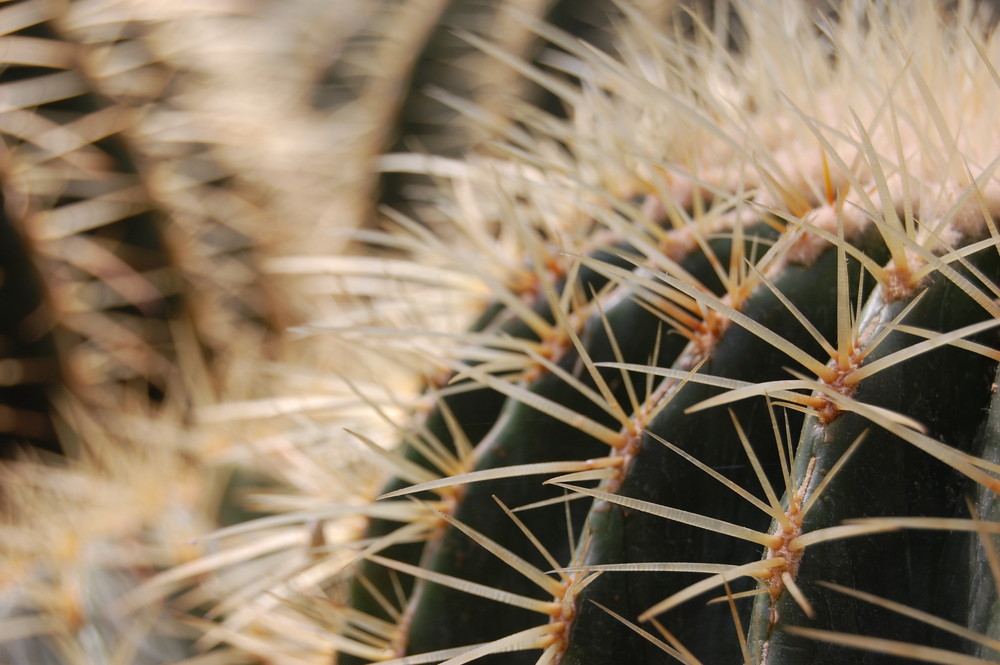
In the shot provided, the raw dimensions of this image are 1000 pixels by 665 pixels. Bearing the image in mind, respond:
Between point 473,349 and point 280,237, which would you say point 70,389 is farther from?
point 473,349

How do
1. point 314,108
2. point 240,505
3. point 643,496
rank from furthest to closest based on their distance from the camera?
point 314,108 → point 240,505 → point 643,496

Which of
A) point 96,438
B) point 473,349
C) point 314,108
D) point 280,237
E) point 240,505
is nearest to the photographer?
point 473,349

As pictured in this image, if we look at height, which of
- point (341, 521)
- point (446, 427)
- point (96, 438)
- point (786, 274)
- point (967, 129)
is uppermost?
point (967, 129)

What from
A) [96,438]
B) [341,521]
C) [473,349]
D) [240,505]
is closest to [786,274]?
[473,349]

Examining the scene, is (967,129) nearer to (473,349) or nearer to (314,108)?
(473,349)

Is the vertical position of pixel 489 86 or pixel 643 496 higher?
pixel 489 86

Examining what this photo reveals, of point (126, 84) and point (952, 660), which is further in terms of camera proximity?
point (126, 84)

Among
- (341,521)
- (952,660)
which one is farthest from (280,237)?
(952,660)
